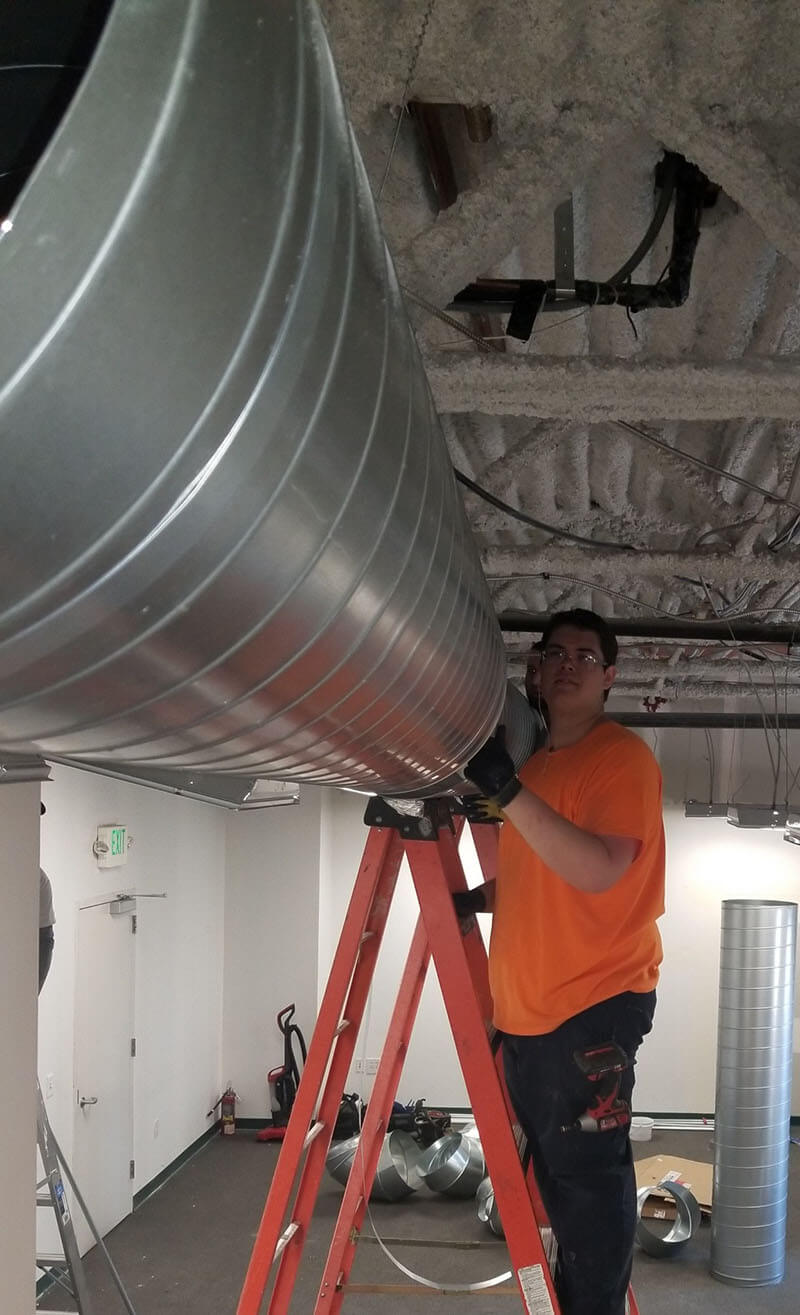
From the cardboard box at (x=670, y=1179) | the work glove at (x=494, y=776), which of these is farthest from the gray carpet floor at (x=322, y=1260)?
the work glove at (x=494, y=776)

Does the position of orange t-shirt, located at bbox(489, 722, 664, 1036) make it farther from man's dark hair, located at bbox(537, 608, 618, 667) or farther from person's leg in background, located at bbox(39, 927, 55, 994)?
person's leg in background, located at bbox(39, 927, 55, 994)

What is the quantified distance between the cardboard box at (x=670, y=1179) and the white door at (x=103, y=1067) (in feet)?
9.90

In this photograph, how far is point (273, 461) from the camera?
1.72 feet

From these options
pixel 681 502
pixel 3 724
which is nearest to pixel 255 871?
pixel 681 502

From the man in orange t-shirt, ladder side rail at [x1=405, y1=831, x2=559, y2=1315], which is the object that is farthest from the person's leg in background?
the man in orange t-shirt

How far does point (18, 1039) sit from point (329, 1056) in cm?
101

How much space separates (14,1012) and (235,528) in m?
1.66

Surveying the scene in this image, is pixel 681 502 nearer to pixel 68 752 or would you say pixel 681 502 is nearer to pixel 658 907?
pixel 658 907

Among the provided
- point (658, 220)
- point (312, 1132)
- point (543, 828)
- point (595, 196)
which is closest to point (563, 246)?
point (658, 220)

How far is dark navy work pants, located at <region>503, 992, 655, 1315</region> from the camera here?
90.5 inches

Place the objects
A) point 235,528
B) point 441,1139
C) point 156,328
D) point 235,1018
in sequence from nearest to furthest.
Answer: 1. point 156,328
2. point 235,528
3. point 441,1139
4. point 235,1018

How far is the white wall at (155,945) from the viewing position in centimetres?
547

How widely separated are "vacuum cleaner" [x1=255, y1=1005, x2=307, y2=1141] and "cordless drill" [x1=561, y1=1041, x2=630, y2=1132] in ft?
20.3

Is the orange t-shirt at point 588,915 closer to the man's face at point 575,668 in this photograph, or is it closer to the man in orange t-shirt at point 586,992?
the man in orange t-shirt at point 586,992
